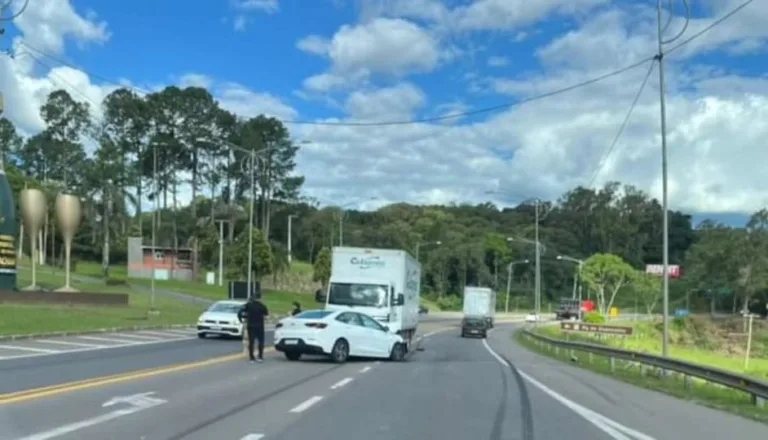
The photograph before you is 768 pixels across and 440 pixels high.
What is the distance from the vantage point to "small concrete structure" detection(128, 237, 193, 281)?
10081cm

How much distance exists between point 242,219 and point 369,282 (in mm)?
82236

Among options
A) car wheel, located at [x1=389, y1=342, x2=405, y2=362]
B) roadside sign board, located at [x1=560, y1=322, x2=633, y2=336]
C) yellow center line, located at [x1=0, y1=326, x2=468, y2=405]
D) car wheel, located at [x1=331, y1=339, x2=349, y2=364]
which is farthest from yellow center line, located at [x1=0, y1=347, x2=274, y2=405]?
roadside sign board, located at [x1=560, y1=322, x2=633, y2=336]

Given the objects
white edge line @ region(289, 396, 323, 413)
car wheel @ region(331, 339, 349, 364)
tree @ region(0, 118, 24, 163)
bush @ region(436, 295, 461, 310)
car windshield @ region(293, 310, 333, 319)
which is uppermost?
tree @ region(0, 118, 24, 163)

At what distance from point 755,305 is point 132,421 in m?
109

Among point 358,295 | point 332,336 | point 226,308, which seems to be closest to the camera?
point 332,336

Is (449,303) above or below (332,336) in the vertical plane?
below

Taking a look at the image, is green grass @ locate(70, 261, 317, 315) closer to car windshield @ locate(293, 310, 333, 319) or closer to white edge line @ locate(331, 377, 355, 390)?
car windshield @ locate(293, 310, 333, 319)

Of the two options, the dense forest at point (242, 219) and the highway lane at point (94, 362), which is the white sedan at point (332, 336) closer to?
the highway lane at point (94, 362)

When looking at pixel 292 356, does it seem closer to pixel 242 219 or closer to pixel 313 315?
pixel 313 315

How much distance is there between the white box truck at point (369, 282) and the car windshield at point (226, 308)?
25.9ft

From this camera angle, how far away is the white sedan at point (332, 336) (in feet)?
79.4

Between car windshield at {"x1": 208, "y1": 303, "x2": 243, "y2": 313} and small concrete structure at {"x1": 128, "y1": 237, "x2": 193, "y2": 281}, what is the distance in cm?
6203

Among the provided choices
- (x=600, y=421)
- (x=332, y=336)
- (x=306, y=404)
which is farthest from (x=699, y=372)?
(x=332, y=336)

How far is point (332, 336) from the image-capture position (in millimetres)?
24375
